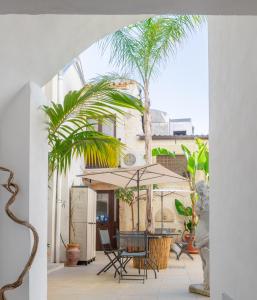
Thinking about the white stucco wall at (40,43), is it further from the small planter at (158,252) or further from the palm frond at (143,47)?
the palm frond at (143,47)

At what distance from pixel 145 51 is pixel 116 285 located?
5.92 metres

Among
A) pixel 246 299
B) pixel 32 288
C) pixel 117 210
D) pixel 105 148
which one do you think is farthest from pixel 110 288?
pixel 117 210

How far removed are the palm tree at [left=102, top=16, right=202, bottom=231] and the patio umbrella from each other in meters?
1.56

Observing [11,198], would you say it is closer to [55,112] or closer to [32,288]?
[32,288]

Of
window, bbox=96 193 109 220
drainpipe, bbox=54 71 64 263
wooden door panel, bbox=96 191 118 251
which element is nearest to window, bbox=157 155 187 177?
wooden door panel, bbox=96 191 118 251

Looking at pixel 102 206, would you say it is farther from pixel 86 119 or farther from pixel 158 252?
pixel 86 119

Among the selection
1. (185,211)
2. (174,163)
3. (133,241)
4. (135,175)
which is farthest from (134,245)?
(174,163)

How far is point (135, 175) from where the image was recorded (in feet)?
35.2

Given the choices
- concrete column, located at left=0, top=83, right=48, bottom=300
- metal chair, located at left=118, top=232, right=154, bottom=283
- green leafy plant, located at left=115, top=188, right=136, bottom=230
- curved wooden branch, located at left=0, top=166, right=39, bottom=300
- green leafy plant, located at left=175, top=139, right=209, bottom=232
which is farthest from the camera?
green leafy plant, located at left=115, top=188, right=136, bottom=230

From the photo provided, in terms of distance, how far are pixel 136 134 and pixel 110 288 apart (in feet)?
34.8

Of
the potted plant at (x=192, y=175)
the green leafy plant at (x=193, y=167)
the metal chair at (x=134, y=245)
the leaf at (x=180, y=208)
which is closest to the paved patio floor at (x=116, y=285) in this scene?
the metal chair at (x=134, y=245)

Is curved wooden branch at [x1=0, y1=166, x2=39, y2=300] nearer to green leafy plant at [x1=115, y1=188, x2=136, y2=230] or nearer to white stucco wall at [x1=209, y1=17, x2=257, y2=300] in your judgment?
white stucco wall at [x1=209, y1=17, x2=257, y2=300]

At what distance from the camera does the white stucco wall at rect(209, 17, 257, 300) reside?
3.20m

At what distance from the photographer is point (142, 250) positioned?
1066 centimetres
